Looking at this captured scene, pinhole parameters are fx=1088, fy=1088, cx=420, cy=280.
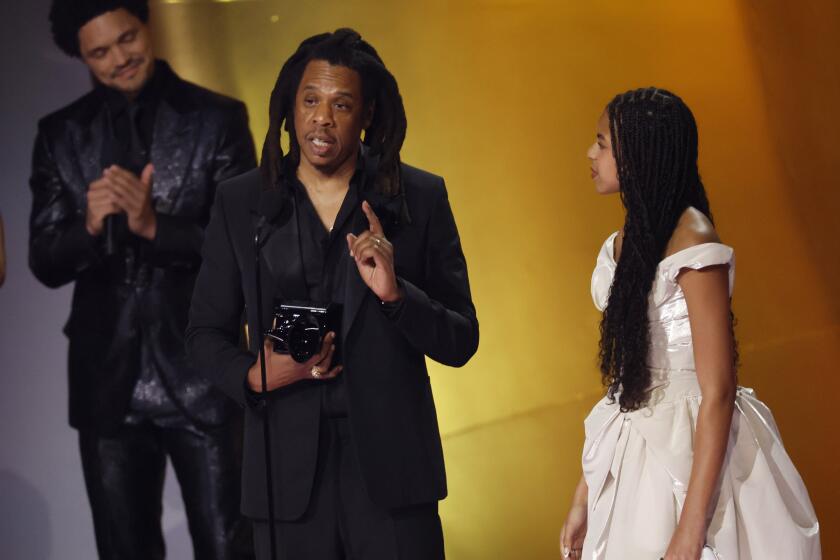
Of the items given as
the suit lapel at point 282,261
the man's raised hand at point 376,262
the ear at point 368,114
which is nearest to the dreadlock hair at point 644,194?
the man's raised hand at point 376,262

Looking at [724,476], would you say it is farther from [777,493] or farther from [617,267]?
[617,267]

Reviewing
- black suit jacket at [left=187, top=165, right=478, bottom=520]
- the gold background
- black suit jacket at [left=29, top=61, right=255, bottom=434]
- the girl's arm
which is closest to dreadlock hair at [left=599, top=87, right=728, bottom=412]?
the girl's arm

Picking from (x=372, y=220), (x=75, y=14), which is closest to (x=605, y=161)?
(x=372, y=220)

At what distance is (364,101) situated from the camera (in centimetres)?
264

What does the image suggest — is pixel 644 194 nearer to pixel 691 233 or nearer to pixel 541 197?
pixel 691 233

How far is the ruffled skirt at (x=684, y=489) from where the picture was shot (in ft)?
7.32

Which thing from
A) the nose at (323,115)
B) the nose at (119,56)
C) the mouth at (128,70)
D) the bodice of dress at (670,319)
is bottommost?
the bodice of dress at (670,319)

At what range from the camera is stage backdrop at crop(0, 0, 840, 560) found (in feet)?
12.9

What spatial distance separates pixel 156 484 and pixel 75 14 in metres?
1.68

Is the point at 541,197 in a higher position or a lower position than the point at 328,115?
lower

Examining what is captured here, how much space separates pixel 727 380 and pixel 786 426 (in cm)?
191

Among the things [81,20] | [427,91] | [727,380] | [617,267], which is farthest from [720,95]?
[81,20]

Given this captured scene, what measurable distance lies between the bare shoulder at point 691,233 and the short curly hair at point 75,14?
2304mm

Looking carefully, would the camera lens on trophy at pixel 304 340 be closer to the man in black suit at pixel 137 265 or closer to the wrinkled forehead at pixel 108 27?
the man in black suit at pixel 137 265
